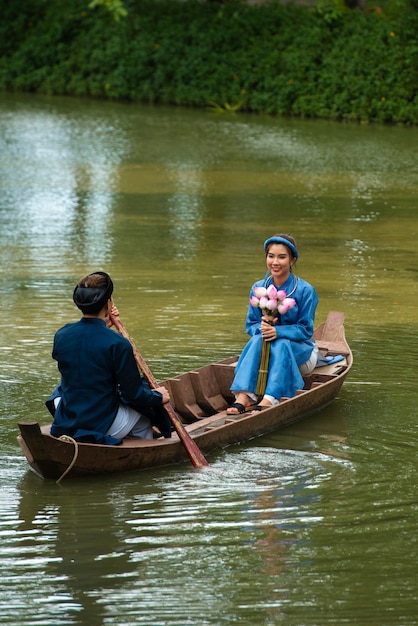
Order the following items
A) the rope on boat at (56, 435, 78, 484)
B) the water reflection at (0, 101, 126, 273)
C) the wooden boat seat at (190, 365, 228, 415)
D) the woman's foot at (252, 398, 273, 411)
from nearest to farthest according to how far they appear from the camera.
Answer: the rope on boat at (56, 435, 78, 484), the woman's foot at (252, 398, 273, 411), the wooden boat seat at (190, 365, 228, 415), the water reflection at (0, 101, 126, 273)

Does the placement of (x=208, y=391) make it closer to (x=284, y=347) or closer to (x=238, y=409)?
(x=238, y=409)

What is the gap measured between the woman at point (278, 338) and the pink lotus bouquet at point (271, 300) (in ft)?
0.22

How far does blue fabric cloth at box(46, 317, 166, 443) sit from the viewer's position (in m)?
7.33

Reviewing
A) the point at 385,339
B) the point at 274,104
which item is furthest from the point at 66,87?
the point at 385,339

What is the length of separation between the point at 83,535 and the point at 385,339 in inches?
187

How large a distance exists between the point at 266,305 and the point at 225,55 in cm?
2230

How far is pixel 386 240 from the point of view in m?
15.6

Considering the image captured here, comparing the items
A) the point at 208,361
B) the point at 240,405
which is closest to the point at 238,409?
the point at 240,405

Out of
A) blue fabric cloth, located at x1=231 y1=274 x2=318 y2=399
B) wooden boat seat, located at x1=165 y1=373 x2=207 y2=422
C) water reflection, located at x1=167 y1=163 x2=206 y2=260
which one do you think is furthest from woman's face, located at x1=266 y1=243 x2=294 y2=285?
→ water reflection, located at x1=167 y1=163 x2=206 y2=260

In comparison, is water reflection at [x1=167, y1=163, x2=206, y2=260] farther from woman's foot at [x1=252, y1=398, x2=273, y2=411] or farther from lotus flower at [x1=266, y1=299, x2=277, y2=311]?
woman's foot at [x1=252, y1=398, x2=273, y2=411]

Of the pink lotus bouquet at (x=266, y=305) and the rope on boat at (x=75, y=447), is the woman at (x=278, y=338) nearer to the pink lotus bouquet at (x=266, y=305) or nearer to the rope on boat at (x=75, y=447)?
the pink lotus bouquet at (x=266, y=305)

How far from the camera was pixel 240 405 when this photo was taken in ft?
28.6

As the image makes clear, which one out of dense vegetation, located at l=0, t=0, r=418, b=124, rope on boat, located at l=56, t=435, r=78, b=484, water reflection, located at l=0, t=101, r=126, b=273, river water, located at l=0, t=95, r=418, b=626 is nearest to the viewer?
river water, located at l=0, t=95, r=418, b=626

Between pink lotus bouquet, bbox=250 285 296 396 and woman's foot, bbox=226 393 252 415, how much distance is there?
0.11 metres
